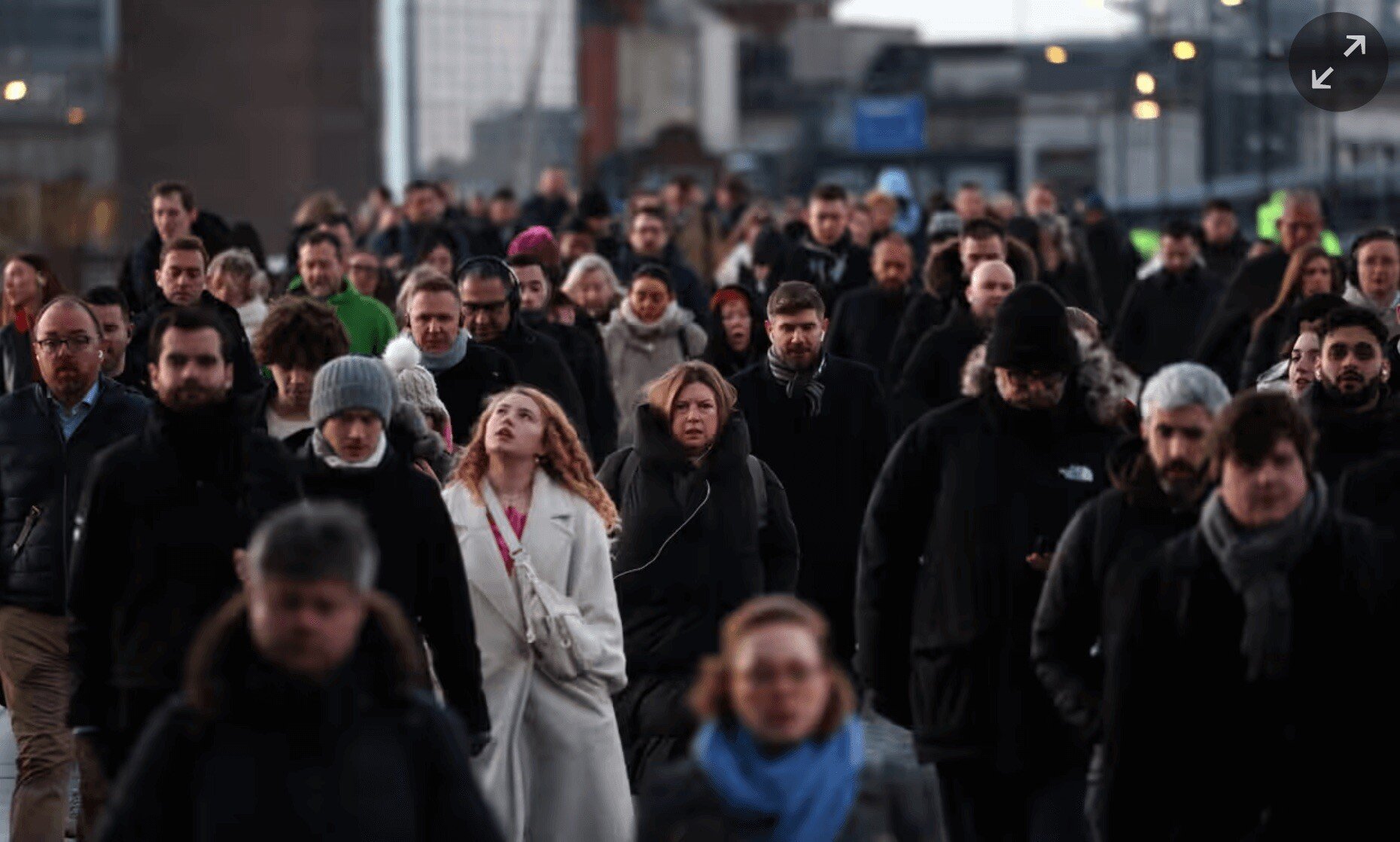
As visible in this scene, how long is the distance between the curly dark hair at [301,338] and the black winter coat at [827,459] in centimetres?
292

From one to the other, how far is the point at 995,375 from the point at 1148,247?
31.0 metres

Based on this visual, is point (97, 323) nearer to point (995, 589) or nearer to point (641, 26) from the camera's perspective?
point (995, 589)

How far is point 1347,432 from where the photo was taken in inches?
408

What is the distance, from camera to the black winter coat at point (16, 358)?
14547mm

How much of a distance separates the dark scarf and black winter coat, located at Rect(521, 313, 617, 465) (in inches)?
61.3

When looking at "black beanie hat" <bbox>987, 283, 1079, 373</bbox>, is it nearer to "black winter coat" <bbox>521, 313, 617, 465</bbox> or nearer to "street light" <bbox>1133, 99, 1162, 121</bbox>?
"black winter coat" <bbox>521, 313, 617, 465</bbox>

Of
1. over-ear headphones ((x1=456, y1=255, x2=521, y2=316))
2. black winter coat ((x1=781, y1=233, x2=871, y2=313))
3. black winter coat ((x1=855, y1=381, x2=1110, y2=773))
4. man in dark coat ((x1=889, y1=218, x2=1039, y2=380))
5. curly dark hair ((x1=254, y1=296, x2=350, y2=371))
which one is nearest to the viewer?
black winter coat ((x1=855, y1=381, x2=1110, y2=773))

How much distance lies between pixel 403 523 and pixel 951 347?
229 inches

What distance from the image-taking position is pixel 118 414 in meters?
10.7

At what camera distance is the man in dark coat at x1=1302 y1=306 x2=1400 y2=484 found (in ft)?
33.8

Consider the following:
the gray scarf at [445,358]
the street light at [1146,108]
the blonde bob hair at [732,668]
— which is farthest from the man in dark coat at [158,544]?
the street light at [1146,108]

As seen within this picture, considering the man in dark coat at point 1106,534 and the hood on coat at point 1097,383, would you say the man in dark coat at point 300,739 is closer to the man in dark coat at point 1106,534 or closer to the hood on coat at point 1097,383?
the man in dark coat at point 1106,534

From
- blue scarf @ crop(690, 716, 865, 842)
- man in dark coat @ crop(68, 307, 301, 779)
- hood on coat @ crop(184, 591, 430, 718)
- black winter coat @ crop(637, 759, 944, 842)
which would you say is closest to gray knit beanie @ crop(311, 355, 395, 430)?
man in dark coat @ crop(68, 307, 301, 779)

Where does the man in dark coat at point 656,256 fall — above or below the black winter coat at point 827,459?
above
